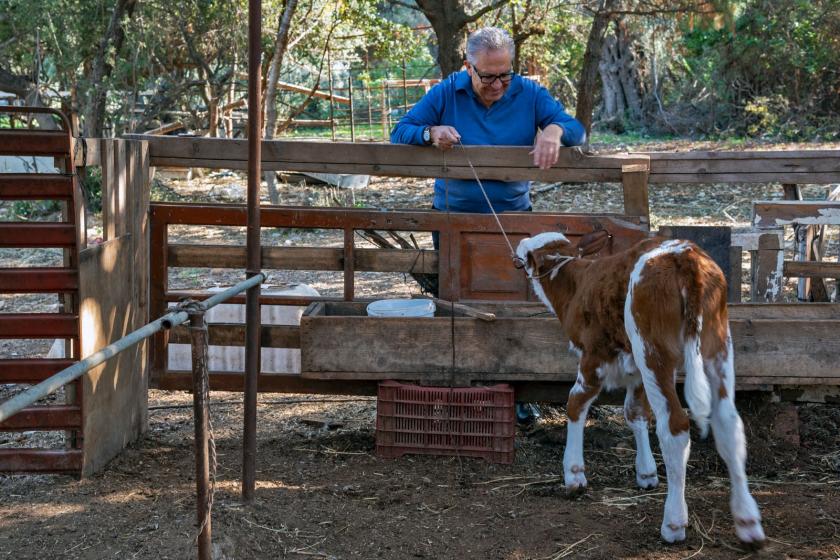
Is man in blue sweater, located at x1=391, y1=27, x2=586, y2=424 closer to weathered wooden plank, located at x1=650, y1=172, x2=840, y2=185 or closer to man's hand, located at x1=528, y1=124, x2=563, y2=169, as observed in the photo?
man's hand, located at x1=528, y1=124, x2=563, y2=169

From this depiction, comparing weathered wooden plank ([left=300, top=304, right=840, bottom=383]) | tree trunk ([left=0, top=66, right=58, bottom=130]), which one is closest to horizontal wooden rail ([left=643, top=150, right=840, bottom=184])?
weathered wooden plank ([left=300, top=304, right=840, bottom=383])

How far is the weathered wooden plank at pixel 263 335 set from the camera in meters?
5.67

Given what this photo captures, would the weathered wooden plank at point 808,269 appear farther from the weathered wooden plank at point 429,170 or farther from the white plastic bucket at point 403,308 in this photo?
the white plastic bucket at point 403,308

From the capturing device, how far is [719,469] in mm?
5238

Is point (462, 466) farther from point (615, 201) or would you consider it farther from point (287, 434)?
point (615, 201)

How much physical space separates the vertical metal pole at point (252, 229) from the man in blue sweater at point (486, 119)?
1.79 meters

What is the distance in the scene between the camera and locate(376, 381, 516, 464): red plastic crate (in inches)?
209

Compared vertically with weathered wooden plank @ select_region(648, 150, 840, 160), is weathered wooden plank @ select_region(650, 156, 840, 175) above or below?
below

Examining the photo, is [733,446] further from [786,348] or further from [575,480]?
[786,348]

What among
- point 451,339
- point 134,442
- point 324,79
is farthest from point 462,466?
point 324,79

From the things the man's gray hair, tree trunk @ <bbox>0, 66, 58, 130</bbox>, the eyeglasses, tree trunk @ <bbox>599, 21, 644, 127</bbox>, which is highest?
tree trunk @ <bbox>599, 21, 644, 127</bbox>

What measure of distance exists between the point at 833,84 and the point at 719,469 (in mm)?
24192

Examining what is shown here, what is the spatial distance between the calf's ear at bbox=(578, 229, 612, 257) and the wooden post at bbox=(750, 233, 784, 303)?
1.91 meters

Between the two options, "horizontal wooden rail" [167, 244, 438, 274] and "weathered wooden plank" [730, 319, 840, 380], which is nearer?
"weathered wooden plank" [730, 319, 840, 380]
